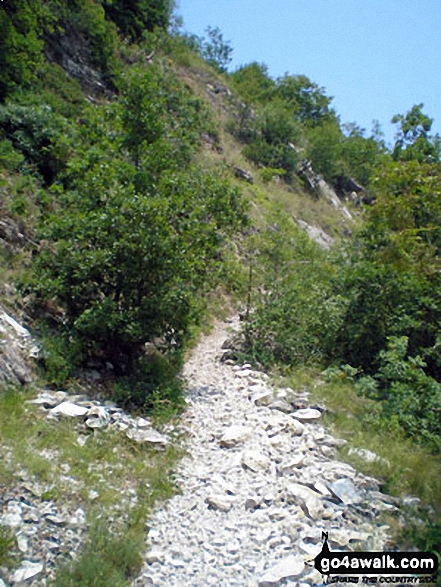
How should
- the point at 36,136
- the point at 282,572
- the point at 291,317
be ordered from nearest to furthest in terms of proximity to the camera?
the point at 282,572, the point at 291,317, the point at 36,136

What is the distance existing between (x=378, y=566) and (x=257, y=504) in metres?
1.20

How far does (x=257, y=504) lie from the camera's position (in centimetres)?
472

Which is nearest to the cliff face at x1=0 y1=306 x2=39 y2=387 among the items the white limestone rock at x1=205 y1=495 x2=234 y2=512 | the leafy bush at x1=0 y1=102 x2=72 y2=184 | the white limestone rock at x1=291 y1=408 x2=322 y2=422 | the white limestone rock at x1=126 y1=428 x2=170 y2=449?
the white limestone rock at x1=126 y1=428 x2=170 y2=449

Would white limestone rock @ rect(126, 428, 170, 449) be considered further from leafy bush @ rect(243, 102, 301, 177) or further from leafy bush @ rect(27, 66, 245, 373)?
leafy bush @ rect(243, 102, 301, 177)

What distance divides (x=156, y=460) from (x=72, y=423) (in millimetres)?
963

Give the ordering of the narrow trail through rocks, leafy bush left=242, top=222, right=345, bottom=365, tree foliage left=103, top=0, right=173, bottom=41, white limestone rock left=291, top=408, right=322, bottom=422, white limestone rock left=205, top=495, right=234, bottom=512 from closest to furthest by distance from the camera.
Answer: the narrow trail through rocks
white limestone rock left=205, top=495, right=234, bottom=512
white limestone rock left=291, top=408, right=322, bottom=422
leafy bush left=242, top=222, right=345, bottom=365
tree foliage left=103, top=0, right=173, bottom=41

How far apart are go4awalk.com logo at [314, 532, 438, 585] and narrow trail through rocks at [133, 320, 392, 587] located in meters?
0.08

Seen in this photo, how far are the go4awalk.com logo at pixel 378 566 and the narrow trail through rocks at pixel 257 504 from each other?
8 centimetres

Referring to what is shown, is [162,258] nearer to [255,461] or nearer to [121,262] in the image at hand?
[121,262]

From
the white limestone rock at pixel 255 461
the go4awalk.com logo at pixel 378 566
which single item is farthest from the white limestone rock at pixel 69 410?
the go4awalk.com logo at pixel 378 566

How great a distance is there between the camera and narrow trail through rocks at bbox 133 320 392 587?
153 inches

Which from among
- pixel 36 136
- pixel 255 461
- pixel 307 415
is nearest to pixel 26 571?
pixel 255 461

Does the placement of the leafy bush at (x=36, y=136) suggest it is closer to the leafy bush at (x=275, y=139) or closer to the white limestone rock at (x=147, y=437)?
the white limestone rock at (x=147, y=437)

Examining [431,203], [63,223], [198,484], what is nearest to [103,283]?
[63,223]
